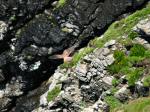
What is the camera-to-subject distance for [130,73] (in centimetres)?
3488

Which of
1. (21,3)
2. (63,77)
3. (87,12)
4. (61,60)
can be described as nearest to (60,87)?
(63,77)

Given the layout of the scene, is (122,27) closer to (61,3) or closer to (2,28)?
(61,3)

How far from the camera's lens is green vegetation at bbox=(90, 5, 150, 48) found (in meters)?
40.0

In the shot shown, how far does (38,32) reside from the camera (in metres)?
46.0

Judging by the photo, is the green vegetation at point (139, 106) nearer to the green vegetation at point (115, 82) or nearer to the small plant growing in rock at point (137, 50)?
the green vegetation at point (115, 82)

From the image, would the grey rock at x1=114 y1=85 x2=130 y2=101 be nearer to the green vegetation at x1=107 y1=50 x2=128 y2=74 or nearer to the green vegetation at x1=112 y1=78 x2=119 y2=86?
the green vegetation at x1=112 y1=78 x2=119 y2=86

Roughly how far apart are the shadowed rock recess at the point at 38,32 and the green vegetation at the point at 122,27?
2361 mm

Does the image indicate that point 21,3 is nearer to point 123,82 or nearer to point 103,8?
point 103,8

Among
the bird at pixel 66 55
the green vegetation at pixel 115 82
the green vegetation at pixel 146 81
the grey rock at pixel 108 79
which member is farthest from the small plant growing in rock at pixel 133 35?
the bird at pixel 66 55

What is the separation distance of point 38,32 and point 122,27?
384 inches

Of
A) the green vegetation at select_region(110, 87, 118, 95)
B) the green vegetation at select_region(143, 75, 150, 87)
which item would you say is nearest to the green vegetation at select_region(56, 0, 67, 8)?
the green vegetation at select_region(110, 87, 118, 95)

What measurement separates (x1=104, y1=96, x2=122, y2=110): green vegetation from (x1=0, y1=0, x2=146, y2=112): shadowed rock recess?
1206 cm

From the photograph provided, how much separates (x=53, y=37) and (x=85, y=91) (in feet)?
33.1

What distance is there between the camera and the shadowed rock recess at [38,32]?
1769 inches
